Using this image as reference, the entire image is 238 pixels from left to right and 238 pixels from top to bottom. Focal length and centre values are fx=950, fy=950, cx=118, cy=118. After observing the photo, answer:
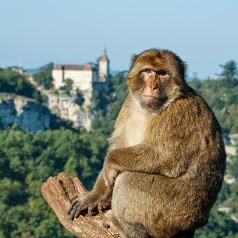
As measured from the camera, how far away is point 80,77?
449 feet

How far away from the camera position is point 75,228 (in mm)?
7840

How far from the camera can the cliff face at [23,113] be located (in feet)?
384

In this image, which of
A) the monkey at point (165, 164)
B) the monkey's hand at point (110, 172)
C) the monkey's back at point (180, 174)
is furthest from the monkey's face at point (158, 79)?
the monkey's hand at point (110, 172)

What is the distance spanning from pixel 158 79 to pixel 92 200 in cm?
121

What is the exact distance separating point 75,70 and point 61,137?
3880 centimetres

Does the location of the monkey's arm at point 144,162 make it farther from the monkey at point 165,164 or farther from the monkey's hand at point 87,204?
the monkey's hand at point 87,204

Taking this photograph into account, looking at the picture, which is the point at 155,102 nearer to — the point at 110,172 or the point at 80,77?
the point at 110,172

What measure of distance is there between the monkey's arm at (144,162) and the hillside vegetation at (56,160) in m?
35.2

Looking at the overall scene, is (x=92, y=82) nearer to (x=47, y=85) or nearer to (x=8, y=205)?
(x=47, y=85)

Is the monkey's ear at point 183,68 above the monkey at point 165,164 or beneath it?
above

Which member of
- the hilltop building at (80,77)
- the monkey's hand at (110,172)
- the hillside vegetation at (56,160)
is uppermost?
the monkey's hand at (110,172)

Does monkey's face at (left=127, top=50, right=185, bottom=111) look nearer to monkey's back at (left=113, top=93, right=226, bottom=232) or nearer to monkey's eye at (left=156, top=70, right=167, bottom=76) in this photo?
monkey's eye at (left=156, top=70, right=167, bottom=76)

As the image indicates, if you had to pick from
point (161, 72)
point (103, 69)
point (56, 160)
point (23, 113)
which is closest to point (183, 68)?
point (161, 72)

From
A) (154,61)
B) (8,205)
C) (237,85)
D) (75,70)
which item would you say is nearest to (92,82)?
(75,70)
